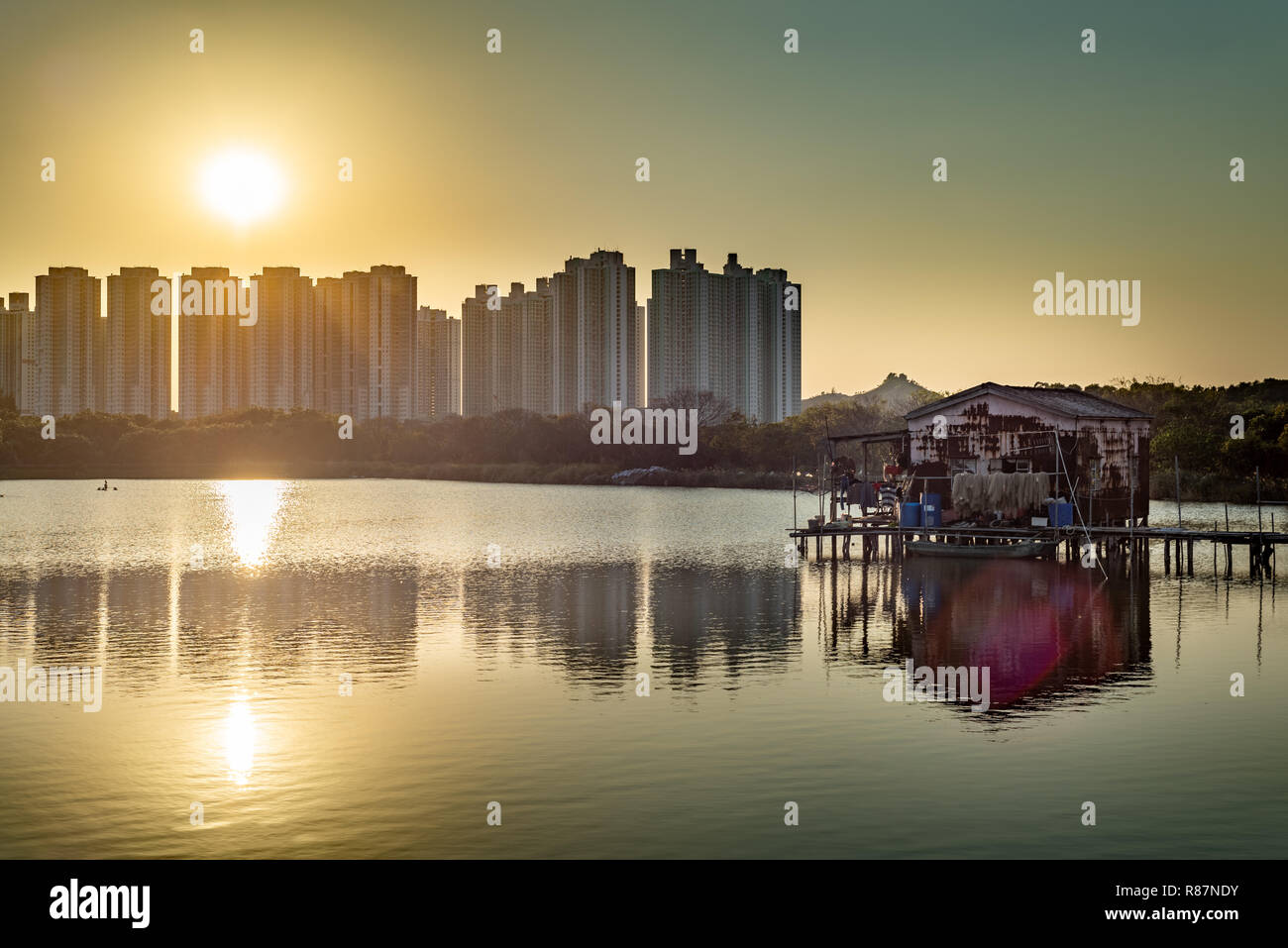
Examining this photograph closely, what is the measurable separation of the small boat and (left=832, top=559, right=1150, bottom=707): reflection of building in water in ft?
2.98

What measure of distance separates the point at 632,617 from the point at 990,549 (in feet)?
57.6

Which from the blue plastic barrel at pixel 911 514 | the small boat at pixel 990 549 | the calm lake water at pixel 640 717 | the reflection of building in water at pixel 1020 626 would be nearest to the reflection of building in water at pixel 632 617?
the calm lake water at pixel 640 717

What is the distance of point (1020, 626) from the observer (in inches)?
1156

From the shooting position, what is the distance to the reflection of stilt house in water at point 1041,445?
45.0 m

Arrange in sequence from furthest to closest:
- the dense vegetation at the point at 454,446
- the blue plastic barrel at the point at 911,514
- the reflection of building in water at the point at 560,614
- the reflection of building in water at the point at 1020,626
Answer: the dense vegetation at the point at 454,446, the blue plastic barrel at the point at 911,514, the reflection of building in water at the point at 560,614, the reflection of building in water at the point at 1020,626

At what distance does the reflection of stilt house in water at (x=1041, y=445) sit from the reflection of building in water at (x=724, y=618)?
907 centimetres

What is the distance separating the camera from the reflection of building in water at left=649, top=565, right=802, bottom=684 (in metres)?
25.7

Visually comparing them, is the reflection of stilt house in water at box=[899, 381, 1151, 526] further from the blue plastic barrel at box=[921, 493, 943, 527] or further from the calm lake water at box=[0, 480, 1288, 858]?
the calm lake water at box=[0, 480, 1288, 858]

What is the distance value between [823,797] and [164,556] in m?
41.1
